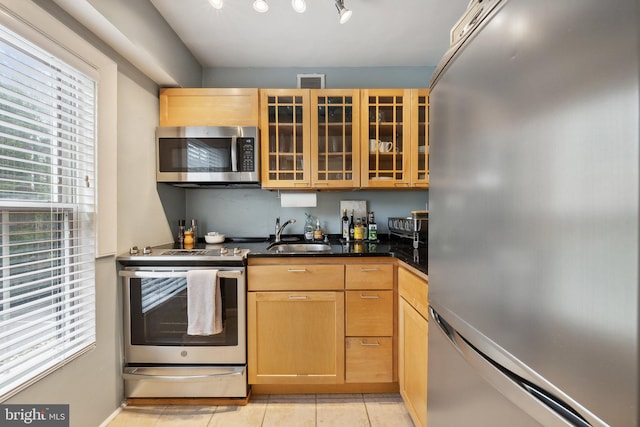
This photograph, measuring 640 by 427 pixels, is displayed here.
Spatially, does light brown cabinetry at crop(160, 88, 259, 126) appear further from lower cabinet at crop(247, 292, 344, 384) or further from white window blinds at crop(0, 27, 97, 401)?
lower cabinet at crop(247, 292, 344, 384)

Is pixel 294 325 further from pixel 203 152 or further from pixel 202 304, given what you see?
pixel 203 152

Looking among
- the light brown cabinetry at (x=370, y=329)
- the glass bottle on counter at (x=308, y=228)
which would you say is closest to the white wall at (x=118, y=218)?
the glass bottle on counter at (x=308, y=228)

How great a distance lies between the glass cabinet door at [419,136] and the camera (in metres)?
2.23

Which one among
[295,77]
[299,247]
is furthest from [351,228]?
[295,77]

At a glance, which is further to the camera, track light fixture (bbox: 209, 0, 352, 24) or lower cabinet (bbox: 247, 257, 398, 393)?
lower cabinet (bbox: 247, 257, 398, 393)

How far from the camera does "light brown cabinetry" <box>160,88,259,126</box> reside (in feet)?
7.11

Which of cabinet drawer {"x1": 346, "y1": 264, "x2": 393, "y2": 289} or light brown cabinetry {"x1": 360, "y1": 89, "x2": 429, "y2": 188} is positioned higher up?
light brown cabinetry {"x1": 360, "y1": 89, "x2": 429, "y2": 188}

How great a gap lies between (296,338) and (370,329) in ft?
1.56

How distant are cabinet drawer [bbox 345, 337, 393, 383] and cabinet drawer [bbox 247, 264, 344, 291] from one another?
0.39 m

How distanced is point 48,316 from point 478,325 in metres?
1.73

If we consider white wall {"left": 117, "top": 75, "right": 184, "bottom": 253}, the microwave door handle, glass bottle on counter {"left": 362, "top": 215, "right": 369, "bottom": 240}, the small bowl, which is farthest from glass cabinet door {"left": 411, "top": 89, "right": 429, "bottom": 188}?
white wall {"left": 117, "top": 75, "right": 184, "bottom": 253}

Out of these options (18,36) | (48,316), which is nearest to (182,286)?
(48,316)

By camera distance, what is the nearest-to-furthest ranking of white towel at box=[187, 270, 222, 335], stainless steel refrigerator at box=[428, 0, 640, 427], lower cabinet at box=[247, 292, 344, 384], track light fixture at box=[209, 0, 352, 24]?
stainless steel refrigerator at box=[428, 0, 640, 427], track light fixture at box=[209, 0, 352, 24], white towel at box=[187, 270, 222, 335], lower cabinet at box=[247, 292, 344, 384]

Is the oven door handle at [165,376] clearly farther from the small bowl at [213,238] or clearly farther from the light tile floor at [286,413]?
the small bowl at [213,238]
